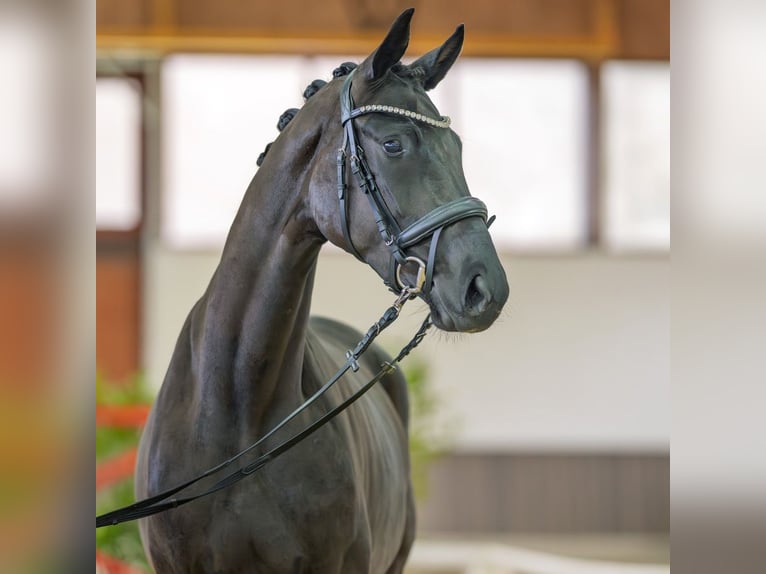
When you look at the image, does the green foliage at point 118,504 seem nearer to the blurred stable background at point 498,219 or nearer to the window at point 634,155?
the blurred stable background at point 498,219

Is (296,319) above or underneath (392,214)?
underneath

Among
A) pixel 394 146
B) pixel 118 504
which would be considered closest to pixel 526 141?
pixel 118 504

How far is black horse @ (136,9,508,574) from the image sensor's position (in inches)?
56.7

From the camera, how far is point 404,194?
142 cm

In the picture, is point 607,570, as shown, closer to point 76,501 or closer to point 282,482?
point 282,482

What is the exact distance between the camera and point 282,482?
1617 mm

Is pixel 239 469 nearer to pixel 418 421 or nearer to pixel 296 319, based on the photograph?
pixel 296 319

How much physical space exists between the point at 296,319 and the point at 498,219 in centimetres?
531

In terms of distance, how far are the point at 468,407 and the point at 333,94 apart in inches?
215

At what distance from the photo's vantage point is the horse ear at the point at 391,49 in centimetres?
140

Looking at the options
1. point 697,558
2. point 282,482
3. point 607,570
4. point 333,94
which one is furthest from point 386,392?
point 607,570

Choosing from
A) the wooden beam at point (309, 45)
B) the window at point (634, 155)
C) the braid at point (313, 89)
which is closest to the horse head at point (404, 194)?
the braid at point (313, 89)

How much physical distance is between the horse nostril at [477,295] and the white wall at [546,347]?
5.43 metres

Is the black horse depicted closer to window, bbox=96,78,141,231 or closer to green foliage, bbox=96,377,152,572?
green foliage, bbox=96,377,152,572
